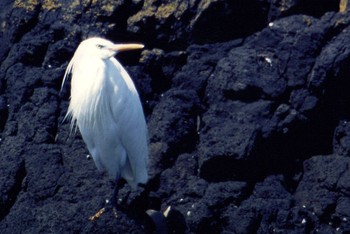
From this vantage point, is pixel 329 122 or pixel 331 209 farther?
pixel 329 122

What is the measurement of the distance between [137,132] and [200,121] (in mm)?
607

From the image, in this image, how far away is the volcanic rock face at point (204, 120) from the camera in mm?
5098

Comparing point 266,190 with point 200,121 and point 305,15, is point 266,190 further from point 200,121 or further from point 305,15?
point 305,15

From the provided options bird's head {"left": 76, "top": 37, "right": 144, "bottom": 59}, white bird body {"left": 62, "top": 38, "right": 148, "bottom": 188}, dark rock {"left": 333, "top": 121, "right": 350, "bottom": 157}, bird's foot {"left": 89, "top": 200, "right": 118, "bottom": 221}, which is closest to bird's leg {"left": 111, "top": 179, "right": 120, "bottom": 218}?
bird's foot {"left": 89, "top": 200, "right": 118, "bottom": 221}

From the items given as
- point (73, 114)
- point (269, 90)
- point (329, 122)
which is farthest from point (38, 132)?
point (329, 122)

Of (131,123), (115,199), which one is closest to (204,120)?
(131,123)

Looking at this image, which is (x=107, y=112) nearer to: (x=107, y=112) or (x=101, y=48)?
(x=107, y=112)

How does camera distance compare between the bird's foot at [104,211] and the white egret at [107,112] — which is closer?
the bird's foot at [104,211]

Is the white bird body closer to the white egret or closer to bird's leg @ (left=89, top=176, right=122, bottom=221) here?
the white egret

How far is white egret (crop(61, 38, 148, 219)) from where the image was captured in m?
5.05

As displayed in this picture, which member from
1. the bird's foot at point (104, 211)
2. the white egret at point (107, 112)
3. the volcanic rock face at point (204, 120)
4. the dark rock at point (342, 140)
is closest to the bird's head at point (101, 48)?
the white egret at point (107, 112)

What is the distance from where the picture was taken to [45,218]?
4.95m

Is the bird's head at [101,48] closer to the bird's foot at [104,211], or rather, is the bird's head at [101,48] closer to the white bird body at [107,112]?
the white bird body at [107,112]

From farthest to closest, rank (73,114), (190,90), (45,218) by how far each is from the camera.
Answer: (190,90) → (73,114) → (45,218)
